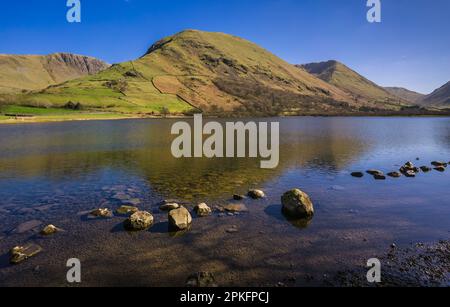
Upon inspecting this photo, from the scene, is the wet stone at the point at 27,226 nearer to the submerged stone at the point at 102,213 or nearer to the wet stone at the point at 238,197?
Result: the submerged stone at the point at 102,213

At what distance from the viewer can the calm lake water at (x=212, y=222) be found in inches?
680

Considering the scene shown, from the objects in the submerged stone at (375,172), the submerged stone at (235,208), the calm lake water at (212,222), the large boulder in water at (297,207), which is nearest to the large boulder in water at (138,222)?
the calm lake water at (212,222)

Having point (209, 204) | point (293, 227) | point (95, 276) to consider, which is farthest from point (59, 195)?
point (293, 227)

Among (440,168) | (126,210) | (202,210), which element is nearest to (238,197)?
(202,210)

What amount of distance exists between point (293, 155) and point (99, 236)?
4324 cm

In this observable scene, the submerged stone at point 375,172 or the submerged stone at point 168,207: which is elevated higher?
the submerged stone at point 375,172

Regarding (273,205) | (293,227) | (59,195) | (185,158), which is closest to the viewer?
(293,227)

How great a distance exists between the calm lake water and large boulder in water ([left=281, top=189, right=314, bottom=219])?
0.85m

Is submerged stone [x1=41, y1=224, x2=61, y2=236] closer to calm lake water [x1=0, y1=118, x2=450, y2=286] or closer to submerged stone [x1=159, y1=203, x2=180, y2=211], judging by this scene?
calm lake water [x1=0, y1=118, x2=450, y2=286]

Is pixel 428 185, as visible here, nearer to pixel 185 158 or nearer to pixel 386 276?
pixel 386 276

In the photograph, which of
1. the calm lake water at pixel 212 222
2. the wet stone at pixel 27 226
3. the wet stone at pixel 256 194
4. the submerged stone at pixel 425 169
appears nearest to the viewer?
the calm lake water at pixel 212 222

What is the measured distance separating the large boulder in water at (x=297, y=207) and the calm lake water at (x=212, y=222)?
851mm

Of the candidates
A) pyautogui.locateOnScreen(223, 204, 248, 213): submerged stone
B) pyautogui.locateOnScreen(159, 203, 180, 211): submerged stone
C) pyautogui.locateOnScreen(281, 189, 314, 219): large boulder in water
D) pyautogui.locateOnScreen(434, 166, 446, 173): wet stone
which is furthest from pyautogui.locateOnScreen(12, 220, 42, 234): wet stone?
pyautogui.locateOnScreen(434, 166, 446, 173): wet stone

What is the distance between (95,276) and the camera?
16.5 meters
